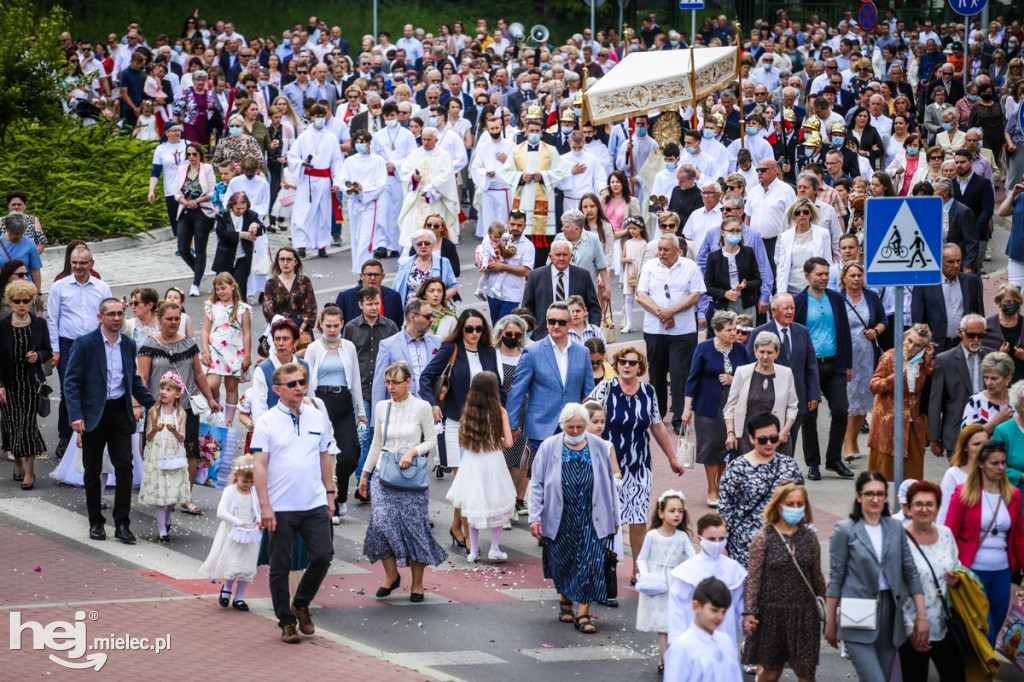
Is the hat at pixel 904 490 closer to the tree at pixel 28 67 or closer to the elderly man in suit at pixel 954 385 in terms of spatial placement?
the elderly man in suit at pixel 954 385

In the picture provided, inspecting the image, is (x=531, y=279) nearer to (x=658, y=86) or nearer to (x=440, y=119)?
(x=658, y=86)

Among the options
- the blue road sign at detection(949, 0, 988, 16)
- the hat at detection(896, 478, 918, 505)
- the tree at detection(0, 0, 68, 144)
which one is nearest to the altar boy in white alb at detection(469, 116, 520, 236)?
the blue road sign at detection(949, 0, 988, 16)

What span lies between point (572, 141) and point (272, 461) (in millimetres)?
12869

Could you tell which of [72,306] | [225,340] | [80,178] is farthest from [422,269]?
[80,178]

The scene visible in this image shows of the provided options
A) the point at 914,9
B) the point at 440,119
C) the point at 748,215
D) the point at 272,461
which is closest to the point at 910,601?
the point at 272,461

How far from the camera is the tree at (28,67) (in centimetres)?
2558

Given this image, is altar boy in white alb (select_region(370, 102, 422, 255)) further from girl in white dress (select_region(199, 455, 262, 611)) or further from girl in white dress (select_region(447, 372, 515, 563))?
girl in white dress (select_region(199, 455, 262, 611))

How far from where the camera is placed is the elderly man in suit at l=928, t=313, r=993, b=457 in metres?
13.5

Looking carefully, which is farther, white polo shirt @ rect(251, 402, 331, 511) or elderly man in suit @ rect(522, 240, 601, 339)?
elderly man in suit @ rect(522, 240, 601, 339)

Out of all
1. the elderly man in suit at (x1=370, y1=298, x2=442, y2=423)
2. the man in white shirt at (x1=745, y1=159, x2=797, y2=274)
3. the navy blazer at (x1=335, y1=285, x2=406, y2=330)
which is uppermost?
the man in white shirt at (x1=745, y1=159, x2=797, y2=274)

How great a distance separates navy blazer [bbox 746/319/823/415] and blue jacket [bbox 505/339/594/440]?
5.62ft

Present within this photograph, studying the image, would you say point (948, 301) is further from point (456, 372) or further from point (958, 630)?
point (958, 630)

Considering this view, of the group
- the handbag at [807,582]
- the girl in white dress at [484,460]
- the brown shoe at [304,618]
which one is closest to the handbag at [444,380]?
the girl in white dress at [484,460]

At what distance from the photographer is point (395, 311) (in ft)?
50.7
